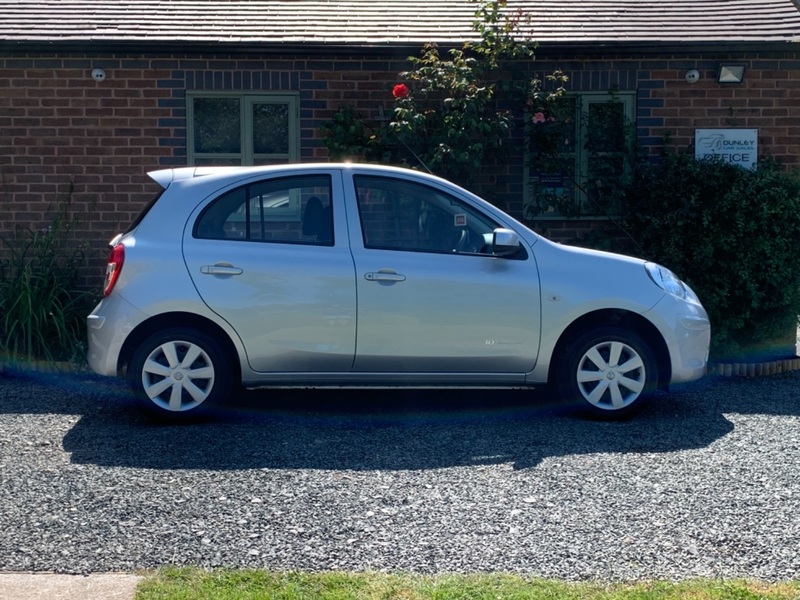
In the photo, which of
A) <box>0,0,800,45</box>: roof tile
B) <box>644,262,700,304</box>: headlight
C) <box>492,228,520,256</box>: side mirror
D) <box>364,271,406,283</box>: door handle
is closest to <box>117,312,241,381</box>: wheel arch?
<box>364,271,406,283</box>: door handle

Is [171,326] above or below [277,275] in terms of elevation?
below

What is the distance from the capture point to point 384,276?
7449 millimetres

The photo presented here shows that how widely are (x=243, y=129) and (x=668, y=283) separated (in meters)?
4.75

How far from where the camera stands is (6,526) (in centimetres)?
522

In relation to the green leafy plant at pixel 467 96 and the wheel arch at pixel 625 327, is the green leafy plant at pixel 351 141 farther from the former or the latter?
the wheel arch at pixel 625 327

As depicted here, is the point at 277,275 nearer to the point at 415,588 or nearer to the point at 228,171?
the point at 228,171

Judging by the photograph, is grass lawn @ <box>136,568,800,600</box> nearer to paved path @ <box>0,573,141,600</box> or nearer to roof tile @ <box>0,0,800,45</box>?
paved path @ <box>0,573,141,600</box>

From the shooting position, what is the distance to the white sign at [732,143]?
35.6 feet

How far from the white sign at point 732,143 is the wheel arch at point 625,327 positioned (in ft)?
12.2

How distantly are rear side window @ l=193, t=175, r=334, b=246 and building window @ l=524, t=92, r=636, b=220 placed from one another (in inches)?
138

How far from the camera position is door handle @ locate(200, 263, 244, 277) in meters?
7.38

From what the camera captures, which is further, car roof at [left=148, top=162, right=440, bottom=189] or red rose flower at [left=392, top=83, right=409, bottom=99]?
red rose flower at [left=392, top=83, right=409, bottom=99]

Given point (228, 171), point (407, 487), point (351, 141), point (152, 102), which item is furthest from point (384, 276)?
point (152, 102)

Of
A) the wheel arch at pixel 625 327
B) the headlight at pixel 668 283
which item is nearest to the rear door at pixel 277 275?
the wheel arch at pixel 625 327
